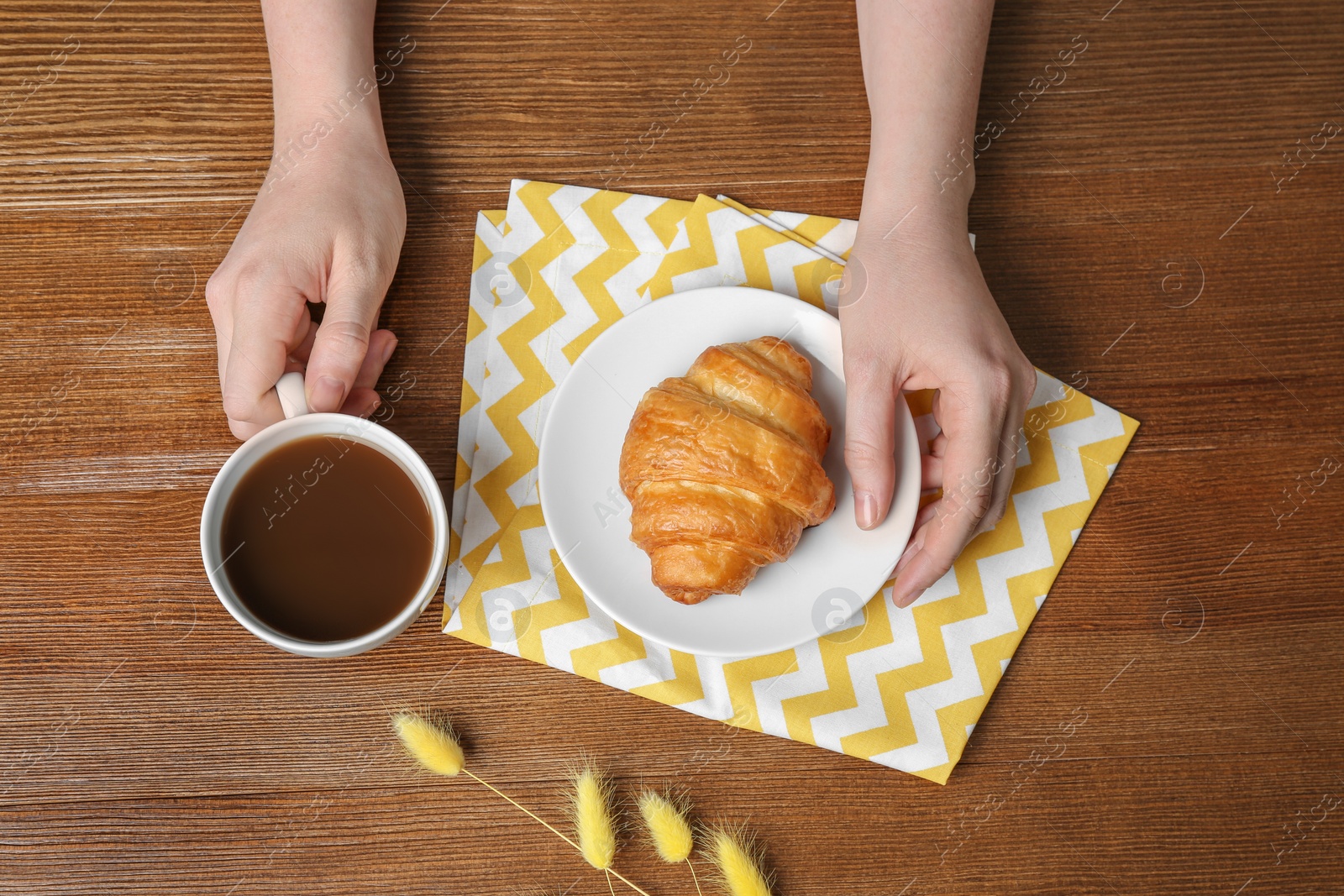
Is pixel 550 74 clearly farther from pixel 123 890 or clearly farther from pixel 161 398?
pixel 123 890

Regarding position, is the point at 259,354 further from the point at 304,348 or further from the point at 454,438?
the point at 454,438

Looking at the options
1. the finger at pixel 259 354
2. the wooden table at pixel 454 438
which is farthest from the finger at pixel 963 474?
the finger at pixel 259 354

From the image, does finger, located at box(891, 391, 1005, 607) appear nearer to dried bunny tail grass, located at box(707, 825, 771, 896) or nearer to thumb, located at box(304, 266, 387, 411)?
dried bunny tail grass, located at box(707, 825, 771, 896)

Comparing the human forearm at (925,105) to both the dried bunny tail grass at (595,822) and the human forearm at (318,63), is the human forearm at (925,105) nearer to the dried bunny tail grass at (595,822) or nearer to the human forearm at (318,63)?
the human forearm at (318,63)

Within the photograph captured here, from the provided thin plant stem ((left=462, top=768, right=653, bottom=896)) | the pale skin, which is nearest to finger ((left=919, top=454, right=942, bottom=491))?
the pale skin

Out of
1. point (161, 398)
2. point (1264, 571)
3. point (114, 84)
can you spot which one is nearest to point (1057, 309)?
point (1264, 571)

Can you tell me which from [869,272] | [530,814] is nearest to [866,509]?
[869,272]

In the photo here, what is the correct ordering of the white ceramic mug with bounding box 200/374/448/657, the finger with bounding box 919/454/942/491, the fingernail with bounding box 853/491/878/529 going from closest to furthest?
the white ceramic mug with bounding box 200/374/448/657 → the fingernail with bounding box 853/491/878/529 → the finger with bounding box 919/454/942/491
